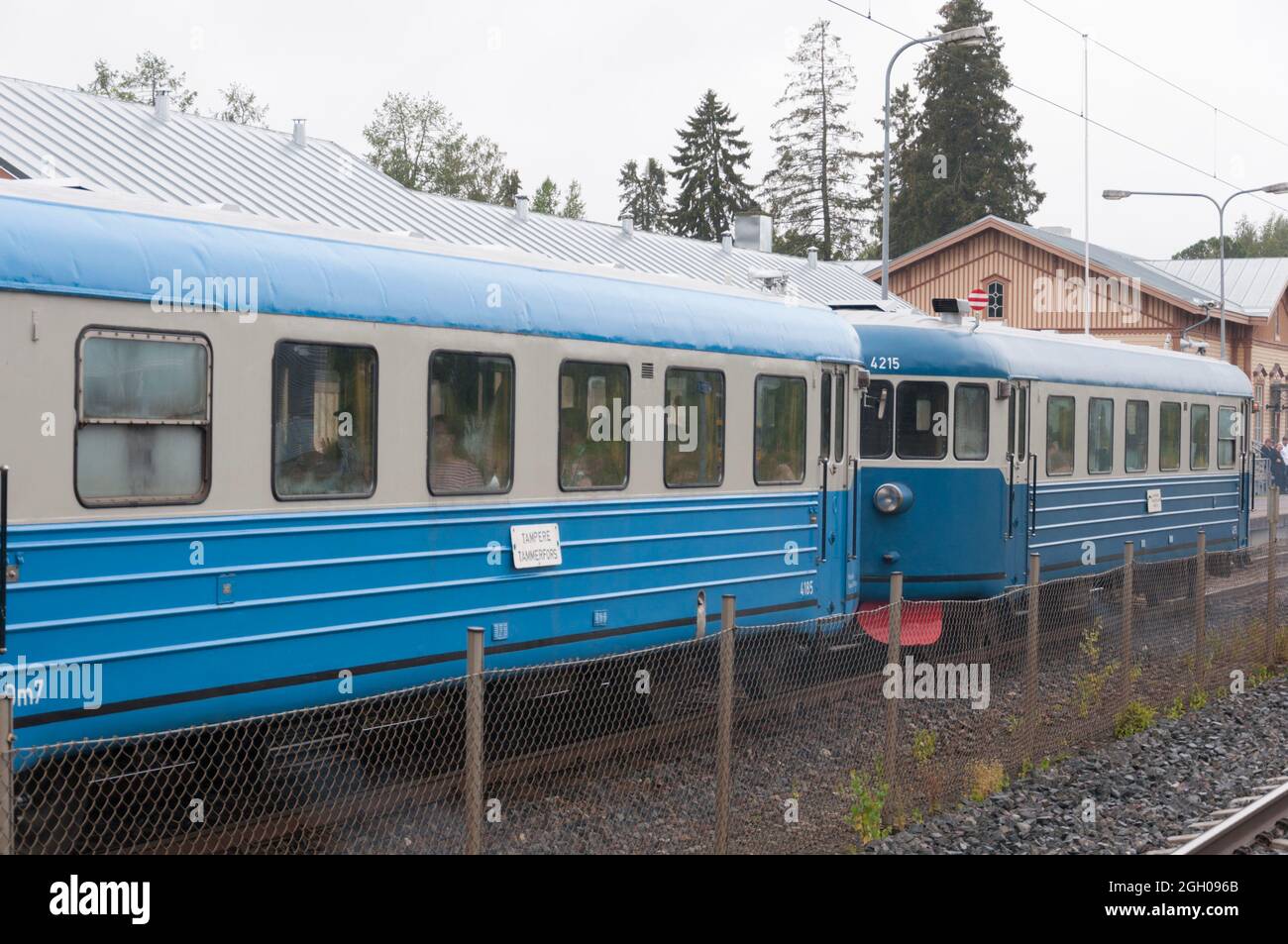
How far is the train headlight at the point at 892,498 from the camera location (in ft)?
47.2

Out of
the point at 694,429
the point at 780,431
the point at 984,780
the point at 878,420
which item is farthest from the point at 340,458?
the point at 878,420

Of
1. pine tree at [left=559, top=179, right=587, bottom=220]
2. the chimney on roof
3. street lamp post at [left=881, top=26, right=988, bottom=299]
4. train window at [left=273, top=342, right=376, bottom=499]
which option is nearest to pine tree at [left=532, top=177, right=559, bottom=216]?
pine tree at [left=559, top=179, right=587, bottom=220]

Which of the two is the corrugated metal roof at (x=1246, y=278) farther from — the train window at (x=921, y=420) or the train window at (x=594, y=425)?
the train window at (x=594, y=425)

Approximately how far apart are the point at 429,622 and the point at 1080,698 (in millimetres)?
5197

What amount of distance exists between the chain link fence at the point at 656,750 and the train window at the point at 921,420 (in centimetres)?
159

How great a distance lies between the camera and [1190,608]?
14.5 meters

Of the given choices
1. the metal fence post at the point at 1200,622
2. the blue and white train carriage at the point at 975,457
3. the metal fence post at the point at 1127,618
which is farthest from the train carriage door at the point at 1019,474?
the metal fence post at the point at 1127,618

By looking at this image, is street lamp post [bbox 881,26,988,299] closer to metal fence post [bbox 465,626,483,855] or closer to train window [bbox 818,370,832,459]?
train window [bbox 818,370,832,459]

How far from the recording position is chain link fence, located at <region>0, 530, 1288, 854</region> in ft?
24.1

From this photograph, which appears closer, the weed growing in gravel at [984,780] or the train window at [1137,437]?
the weed growing in gravel at [984,780]

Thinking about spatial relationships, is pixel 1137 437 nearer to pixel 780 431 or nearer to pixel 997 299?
pixel 780 431

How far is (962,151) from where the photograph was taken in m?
71.5

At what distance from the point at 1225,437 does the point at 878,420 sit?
8.25m
